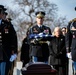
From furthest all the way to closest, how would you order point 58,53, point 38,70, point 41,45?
point 58,53 → point 41,45 → point 38,70

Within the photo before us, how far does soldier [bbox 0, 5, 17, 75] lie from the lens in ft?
23.7

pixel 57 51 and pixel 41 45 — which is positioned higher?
pixel 41 45

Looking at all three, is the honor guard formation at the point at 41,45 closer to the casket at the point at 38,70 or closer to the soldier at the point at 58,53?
the soldier at the point at 58,53

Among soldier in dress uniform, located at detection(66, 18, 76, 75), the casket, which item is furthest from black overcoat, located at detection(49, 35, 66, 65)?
the casket

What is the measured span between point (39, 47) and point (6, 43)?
2.24 m

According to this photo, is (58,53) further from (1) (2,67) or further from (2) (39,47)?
(1) (2,67)

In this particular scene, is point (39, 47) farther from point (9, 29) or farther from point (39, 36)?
point (9, 29)

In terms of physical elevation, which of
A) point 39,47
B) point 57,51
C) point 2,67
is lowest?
point 2,67

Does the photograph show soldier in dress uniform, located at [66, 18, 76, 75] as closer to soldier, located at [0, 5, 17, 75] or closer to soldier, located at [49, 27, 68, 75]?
soldier, located at [49, 27, 68, 75]

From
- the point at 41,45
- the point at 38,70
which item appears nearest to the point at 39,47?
the point at 41,45

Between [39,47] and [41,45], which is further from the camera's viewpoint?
[39,47]

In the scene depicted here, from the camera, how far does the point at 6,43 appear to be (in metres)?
7.32

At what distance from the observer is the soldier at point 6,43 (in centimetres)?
722

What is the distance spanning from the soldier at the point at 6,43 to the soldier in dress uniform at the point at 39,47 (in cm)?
183
